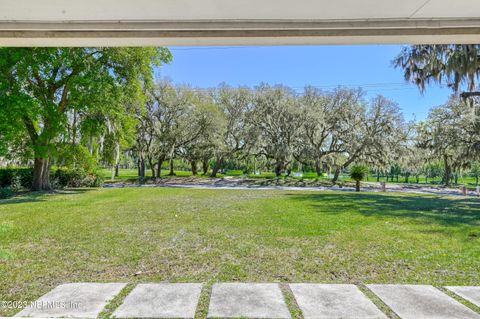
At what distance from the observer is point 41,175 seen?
10.1 meters

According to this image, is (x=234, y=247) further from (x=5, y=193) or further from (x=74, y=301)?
(x=5, y=193)

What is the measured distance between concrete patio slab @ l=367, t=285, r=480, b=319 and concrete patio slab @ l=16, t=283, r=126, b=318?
1958 millimetres

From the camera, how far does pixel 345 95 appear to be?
59.3 feet

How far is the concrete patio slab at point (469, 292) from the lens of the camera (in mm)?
2151

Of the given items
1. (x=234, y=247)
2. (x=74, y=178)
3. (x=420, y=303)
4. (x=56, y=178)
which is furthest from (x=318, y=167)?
(x=420, y=303)

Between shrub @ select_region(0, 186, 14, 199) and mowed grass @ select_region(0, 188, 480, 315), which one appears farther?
shrub @ select_region(0, 186, 14, 199)

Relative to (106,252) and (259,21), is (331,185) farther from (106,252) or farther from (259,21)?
(259,21)

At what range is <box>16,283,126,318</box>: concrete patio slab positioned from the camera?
Result: 6.29 ft

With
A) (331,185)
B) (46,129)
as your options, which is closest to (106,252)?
(46,129)

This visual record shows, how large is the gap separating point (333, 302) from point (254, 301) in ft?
1.80

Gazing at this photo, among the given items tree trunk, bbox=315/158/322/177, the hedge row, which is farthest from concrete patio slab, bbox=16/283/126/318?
tree trunk, bbox=315/158/322/177

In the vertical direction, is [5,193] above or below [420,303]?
below

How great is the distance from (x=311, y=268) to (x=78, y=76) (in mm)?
9089

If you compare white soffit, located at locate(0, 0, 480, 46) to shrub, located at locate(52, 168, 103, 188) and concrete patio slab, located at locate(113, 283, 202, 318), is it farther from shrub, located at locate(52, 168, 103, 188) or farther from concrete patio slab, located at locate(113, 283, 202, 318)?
shrub, located at locate(52, 168, 103, 188)
